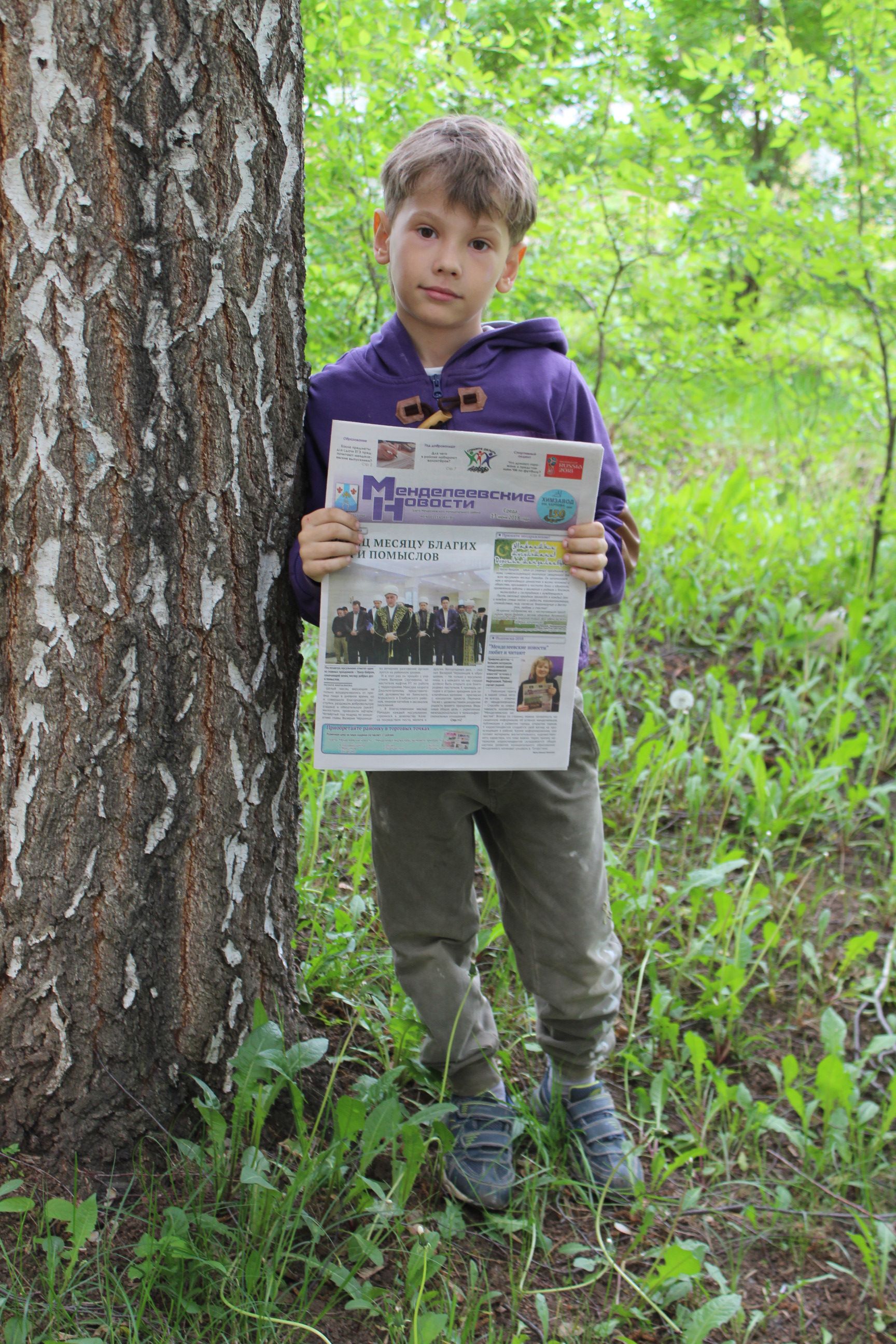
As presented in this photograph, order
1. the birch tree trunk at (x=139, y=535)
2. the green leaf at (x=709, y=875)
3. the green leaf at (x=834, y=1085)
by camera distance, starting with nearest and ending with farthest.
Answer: the birch tree trunk at (x=139, y=535) < the green leaf at (x=834, y=1085) < the green leaf at (x=709, y=875)

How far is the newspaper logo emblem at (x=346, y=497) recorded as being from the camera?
→ 1.44 metres

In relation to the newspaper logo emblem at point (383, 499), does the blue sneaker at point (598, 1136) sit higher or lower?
lower

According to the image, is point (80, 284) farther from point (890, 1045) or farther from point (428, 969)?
point (890, 1045)

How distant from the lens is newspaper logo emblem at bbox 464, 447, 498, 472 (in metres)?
1.46

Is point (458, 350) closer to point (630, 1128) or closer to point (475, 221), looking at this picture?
point (475, 221)

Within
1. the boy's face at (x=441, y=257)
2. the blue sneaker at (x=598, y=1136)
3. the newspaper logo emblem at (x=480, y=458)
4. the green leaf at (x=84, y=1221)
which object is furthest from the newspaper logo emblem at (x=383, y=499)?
the blue sneaker at (x=598, y=1136)

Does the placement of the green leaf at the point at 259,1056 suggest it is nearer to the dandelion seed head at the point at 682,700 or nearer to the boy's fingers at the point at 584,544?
the boy's fingers at the point at 584,544

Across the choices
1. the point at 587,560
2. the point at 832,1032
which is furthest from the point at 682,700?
the point at 587,560

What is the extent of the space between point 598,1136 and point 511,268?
1643 mm

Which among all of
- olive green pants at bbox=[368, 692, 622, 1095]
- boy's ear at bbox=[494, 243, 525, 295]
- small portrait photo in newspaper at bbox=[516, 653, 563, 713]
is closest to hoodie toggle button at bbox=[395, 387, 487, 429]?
boy's ear at bbox=[494, 243, 525, 295]

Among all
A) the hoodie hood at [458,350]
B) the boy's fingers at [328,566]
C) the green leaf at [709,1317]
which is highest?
the hoodie hood at [458,350]

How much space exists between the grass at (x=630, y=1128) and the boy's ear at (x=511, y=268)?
1347 mm

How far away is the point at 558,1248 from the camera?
1.70 m

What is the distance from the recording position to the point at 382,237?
168 centimetres
